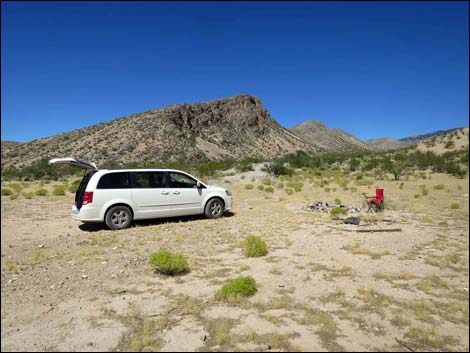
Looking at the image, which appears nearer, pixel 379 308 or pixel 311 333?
pixel 311 333

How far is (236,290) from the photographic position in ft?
18.4

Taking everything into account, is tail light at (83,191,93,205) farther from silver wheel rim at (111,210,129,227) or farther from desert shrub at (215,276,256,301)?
desert shrub at (215,276,256,301)

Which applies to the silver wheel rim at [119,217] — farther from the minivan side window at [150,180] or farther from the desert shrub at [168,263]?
the desert shrub at [168,263]

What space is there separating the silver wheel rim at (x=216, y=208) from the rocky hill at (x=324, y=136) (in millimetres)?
108809

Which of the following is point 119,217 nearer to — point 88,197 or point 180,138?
point 88,197

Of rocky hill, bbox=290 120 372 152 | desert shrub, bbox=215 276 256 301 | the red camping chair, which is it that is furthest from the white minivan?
rocky hill, bbox=290 120 372 152

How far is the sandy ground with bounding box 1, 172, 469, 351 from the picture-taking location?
4344 mm

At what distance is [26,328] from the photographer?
4375 millimetres

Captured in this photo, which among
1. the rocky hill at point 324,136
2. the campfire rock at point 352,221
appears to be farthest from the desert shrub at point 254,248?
the rocky hill at point 324,136

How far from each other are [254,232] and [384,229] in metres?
3.75

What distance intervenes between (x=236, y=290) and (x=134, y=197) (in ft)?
18.8

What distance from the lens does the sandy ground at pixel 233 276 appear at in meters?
4.34

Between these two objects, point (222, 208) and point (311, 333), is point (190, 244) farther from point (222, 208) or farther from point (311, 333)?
point (311, 333)

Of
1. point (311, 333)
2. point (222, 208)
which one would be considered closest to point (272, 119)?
point (222, 208)
